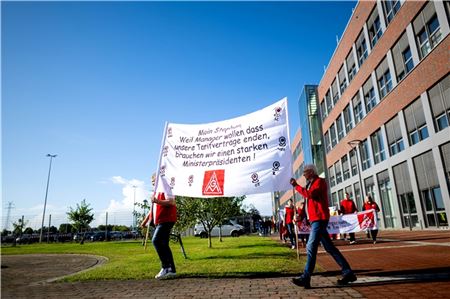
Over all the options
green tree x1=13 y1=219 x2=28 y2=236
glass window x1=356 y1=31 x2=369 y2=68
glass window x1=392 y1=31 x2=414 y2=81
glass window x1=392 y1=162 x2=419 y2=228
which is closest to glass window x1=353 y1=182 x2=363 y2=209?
glass window x1=392 y1=162 x2=419 y2=228

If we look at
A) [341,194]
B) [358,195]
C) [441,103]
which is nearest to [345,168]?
[341,194]

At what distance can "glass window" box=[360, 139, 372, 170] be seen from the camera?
2486 centimetres

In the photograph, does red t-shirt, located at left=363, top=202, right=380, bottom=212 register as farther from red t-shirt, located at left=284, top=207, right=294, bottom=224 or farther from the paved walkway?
the paved walkway

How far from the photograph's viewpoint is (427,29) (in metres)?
16.3

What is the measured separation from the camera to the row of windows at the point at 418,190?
15914 mm

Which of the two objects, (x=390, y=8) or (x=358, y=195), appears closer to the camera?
(x=390, y=8)

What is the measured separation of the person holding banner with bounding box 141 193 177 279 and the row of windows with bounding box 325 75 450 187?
50.0ft

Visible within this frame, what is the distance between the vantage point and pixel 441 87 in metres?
15.2

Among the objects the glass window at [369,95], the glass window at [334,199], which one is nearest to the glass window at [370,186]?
the glass window at [369,95]

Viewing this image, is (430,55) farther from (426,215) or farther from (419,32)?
(426,215)

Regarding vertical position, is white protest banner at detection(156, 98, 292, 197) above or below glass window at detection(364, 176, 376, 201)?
below

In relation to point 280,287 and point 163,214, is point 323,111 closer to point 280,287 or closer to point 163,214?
point 163,214

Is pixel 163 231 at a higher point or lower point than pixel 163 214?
lower

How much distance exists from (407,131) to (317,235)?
681 inches
